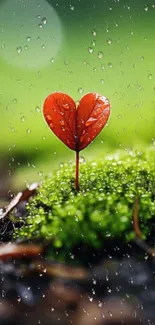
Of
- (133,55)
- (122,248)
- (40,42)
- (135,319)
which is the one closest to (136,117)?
A: (133,55)

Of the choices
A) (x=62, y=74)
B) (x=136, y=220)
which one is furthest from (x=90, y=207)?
(x=62, y=74)

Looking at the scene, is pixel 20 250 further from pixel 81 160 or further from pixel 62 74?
pixel 62 74

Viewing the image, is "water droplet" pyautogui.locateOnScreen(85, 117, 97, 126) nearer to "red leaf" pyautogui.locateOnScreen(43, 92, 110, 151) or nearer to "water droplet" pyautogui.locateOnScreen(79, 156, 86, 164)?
"red leaf" pyautogui.locateOnScreen(43, 92, 110, 151)

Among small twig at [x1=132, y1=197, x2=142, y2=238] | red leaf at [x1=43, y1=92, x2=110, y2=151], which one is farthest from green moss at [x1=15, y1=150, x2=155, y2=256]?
red leaf at [x1=43, y1=92, x2=110, y2=151]

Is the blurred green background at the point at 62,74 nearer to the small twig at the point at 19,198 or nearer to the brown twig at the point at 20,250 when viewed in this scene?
Answer: the small twig at the point at 19,198

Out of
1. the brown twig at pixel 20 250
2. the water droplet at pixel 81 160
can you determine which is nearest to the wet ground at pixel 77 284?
the brown twig at pixel 20 250

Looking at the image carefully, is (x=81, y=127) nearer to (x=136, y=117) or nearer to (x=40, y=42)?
(x=40, y=42)

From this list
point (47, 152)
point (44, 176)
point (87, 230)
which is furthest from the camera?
point (47, 152)
